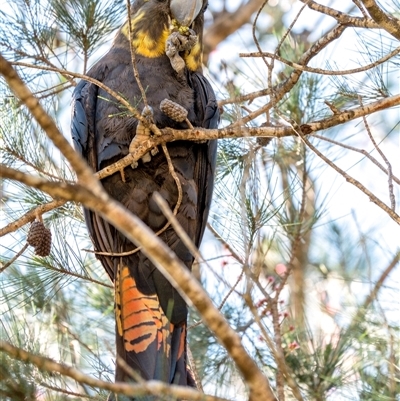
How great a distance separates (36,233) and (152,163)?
1.88 ft

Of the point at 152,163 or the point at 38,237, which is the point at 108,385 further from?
the point at 152,163

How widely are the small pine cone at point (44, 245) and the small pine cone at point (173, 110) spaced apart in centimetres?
61

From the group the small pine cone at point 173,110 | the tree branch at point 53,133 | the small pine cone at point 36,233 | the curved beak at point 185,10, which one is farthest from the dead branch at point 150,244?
the curved beak at point 185,10

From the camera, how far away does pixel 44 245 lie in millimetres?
2326

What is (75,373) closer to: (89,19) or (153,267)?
(153,267)

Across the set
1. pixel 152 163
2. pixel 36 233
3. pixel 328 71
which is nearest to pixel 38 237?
pixel 36 233

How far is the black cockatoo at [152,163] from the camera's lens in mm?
2504

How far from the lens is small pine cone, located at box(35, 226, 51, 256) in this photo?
2311 millimetres

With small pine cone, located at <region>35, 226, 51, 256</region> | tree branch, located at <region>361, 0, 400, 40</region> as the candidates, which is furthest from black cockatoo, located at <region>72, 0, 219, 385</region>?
tree branch, located at <region>361, 0, 400, 40</region>

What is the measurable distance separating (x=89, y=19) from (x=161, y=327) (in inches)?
50.2

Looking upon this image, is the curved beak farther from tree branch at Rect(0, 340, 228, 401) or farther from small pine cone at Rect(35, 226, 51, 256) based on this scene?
tree branch at Rect(0, 340, 228, 401)

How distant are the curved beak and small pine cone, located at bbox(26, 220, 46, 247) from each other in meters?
1.11

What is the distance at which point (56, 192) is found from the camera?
47.5 inches

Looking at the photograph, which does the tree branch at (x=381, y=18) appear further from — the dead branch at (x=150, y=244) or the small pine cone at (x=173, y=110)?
the dead branch at (x=150, y=244)
